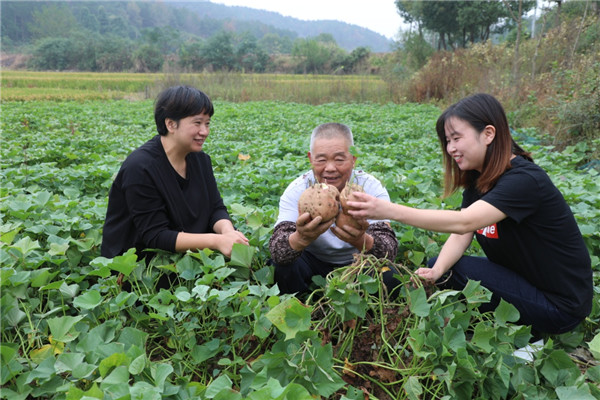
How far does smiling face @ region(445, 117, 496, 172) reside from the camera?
2135mm

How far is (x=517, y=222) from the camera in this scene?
202 centimetres

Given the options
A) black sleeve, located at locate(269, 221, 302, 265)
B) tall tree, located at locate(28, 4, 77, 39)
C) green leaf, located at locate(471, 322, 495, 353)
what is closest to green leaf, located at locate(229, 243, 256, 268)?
black sleeve, located at locate(269, 221, 302, 265)

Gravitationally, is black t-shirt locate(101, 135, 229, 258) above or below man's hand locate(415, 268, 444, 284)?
above

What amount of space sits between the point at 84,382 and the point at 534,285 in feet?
6.46

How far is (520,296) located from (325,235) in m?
0.99

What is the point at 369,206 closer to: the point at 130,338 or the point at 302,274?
the point at 302,274

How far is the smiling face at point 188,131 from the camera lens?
256cm

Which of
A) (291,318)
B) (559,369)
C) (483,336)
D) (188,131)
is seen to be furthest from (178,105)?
(559,369)

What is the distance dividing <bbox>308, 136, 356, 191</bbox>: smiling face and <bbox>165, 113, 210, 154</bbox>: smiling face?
2.19ft

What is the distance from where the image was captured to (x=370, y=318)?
6.25 feet

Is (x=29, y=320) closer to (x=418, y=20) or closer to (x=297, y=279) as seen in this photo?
(x=297, y=279)

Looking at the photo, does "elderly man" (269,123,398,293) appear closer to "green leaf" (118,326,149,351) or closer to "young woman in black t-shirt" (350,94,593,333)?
"young woman in black t-shirt" (350,94,593,333)

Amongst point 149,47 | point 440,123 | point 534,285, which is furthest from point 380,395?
point 149,47

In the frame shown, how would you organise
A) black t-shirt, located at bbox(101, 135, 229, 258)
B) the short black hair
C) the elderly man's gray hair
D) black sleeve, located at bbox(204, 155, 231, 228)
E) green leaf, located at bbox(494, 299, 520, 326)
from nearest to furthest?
1. green leaf, located at bbox(494, 299, 520, 326)
2. the elderly man's gray hair
3. black t-shirt, located at bbox(101, 135, 229, 258)
4. the short black hair
5. black sleeve, located at bbox(204, 155, 231, 228)
